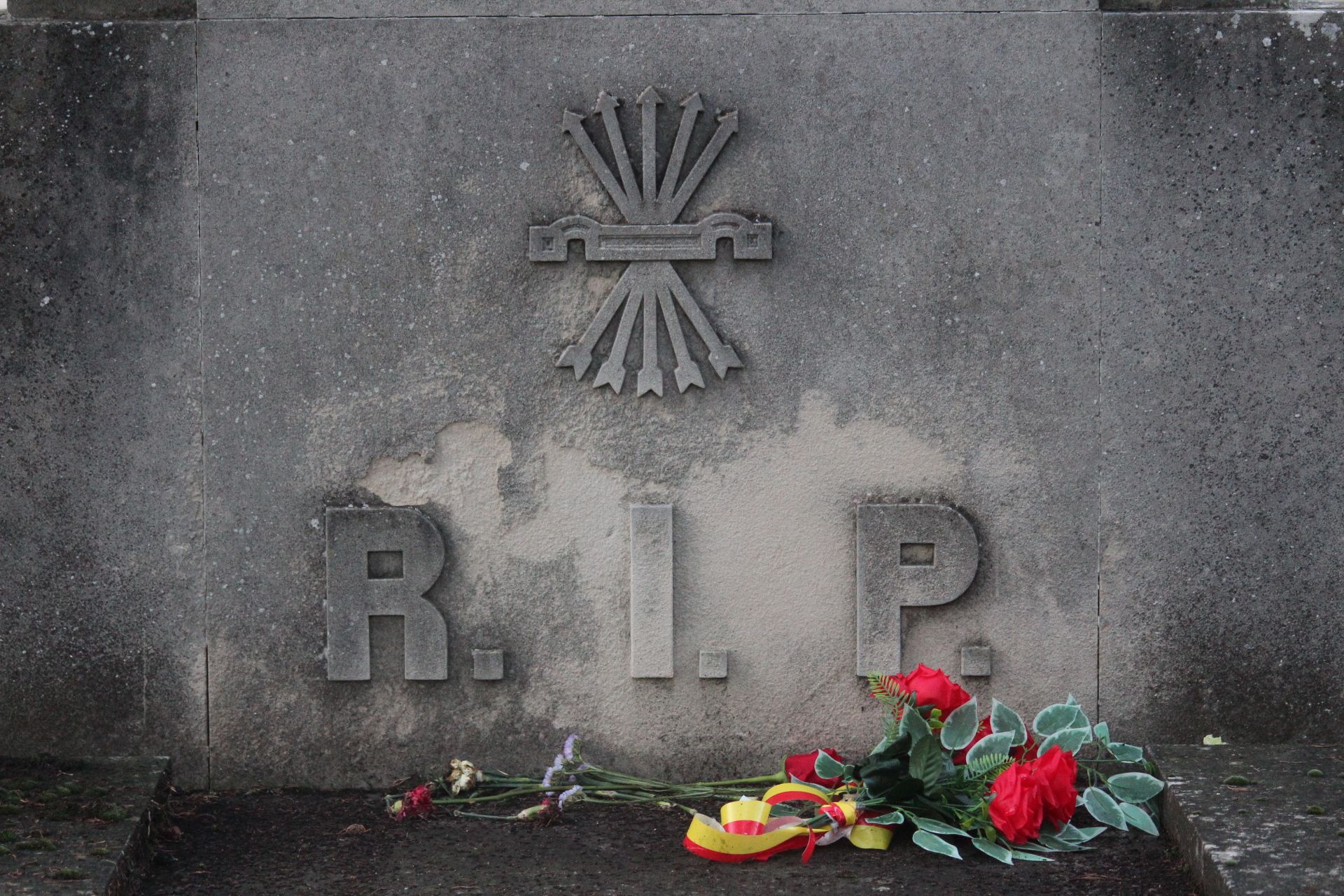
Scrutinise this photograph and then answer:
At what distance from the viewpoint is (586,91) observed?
11.2 feet

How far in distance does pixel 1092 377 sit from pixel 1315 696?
3.41 feet

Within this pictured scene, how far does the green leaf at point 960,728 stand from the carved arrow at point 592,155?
58.8 inches

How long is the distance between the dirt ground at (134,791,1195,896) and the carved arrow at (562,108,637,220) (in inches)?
61.8

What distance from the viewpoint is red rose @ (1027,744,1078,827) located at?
3037mm

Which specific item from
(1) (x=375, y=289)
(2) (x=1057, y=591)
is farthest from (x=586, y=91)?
(2) (x=1057, y=591)

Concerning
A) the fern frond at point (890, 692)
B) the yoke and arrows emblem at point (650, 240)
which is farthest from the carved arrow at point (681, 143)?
the fern frond at point (890, 692)

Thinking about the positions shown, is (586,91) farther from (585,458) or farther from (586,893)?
(586,893)

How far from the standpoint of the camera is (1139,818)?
3.16 m

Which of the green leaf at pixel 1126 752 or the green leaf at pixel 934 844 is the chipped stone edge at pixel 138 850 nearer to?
the green leaf at pixel 934 844

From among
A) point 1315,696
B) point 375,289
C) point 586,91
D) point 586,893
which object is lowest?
point 586,893

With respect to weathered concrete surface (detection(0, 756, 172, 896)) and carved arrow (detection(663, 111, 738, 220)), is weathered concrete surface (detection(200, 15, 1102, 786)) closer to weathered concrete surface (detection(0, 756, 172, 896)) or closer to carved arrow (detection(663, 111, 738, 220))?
→ carved arrow (detection(663, 111, 738, 220))

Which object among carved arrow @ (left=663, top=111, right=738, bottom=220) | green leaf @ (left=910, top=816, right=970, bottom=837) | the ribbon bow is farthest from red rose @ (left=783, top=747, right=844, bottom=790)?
carved arrow @ (left=663, top=111, right=738, bottom=220)

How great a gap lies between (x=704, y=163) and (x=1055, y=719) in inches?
64.8

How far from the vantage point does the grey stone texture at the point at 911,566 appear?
11.4ft
